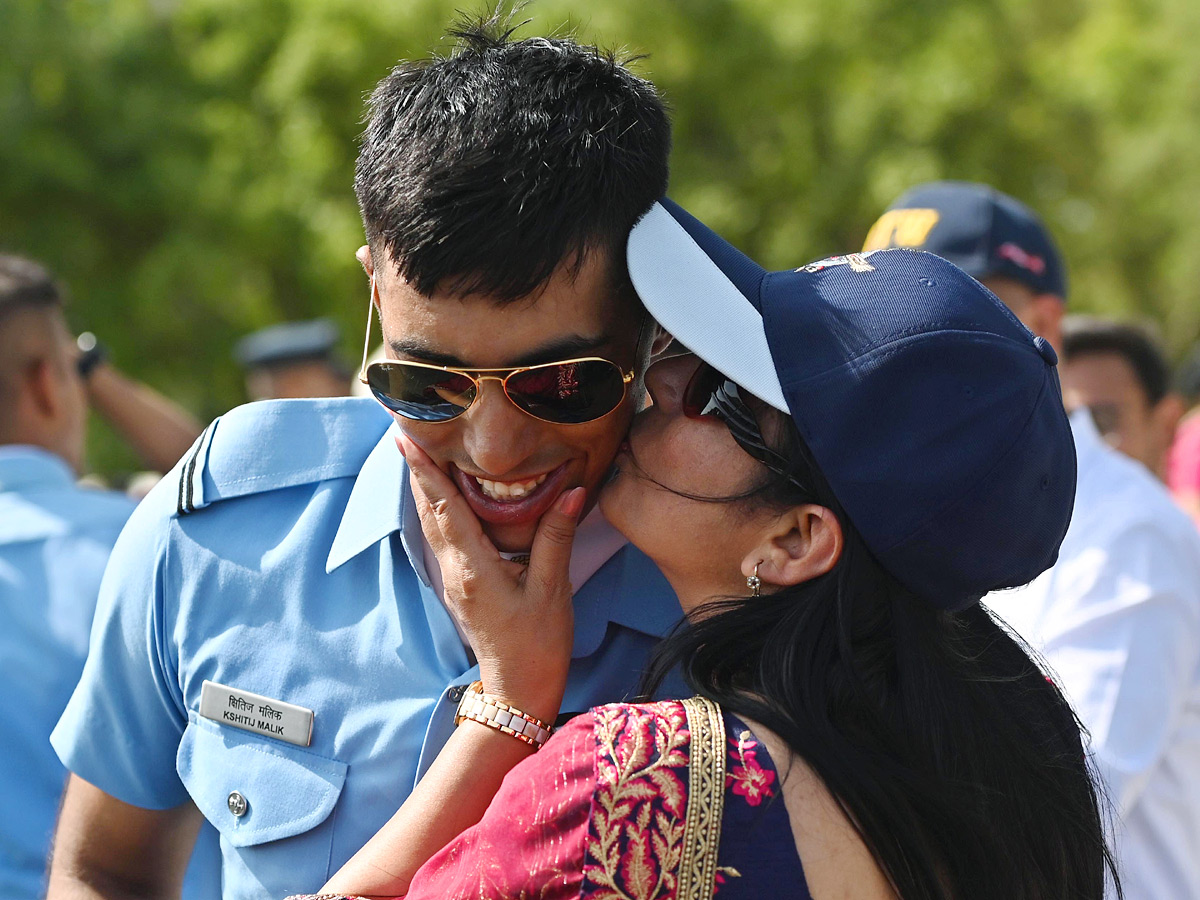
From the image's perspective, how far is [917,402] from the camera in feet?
5.47

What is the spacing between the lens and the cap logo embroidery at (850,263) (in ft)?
5.87

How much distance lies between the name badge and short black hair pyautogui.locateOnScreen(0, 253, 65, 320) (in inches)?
90.4

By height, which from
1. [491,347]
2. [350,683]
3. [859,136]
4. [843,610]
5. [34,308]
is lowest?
[859,136]

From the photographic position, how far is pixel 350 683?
78.4 inches

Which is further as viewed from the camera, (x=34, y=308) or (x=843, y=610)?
(x=34, y=308)

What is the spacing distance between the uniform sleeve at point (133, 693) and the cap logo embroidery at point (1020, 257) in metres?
2.65

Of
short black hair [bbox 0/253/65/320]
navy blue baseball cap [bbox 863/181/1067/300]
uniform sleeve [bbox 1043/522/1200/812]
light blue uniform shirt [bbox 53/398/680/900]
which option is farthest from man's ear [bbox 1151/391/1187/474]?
short black hair [bbox 0/253/65/320]

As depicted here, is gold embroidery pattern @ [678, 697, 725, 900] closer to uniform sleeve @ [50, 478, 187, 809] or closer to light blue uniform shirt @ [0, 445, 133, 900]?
uniform sleeve @ [50, 478, 187, 809]

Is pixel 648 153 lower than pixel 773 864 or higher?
higher

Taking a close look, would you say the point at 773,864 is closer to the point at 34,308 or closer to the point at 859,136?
the point at 34,308

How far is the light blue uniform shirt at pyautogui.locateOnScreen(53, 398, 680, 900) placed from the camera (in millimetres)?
1952

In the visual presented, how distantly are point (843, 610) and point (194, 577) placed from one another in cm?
106

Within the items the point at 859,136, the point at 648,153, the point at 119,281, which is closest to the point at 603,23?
the point at 859,136

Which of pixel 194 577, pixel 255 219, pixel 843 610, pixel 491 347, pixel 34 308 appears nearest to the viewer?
pixel 843 610
